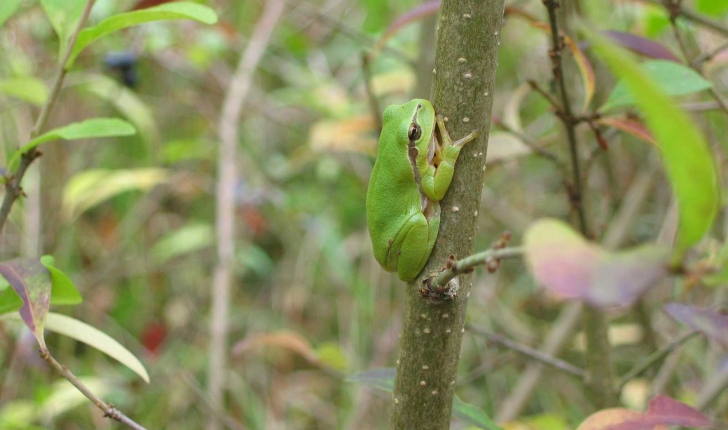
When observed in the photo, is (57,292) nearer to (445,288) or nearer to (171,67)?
(445,288)

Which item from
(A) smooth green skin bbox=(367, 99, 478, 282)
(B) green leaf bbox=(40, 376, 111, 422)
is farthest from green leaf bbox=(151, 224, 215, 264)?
(A) smooth green skin bbox=(367, 99, 478, 282)

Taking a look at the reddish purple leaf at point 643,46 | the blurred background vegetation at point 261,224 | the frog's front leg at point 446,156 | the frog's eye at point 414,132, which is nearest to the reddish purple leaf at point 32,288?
the frog's front leg at point 446,156

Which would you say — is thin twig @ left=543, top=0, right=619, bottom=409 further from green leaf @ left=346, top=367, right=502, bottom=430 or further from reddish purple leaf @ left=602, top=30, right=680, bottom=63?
green leaf @ left=346, top=367, right=502, bottom=430

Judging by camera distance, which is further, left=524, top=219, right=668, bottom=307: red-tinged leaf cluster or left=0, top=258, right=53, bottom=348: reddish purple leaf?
left=0, top=258, right=53, bottom=348: reddish purple leaf

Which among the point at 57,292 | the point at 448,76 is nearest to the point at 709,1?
the point at 448,76

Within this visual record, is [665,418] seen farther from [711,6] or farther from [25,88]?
[25,88]

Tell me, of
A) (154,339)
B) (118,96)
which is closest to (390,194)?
(118,96)
